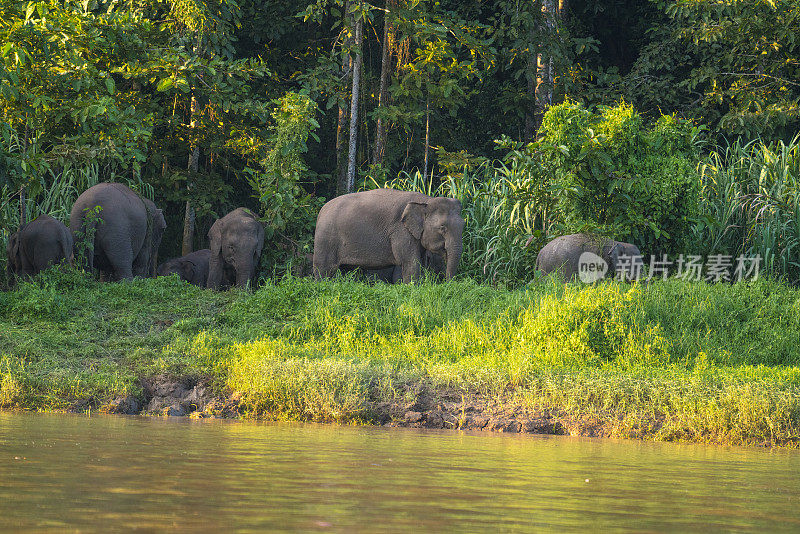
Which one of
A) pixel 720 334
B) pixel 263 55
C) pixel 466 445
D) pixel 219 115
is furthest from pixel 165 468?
pixel 263 55

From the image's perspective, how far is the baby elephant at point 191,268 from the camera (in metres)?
16.6

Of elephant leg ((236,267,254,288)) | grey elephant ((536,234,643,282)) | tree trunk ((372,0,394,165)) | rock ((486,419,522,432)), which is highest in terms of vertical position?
tree trunk ((372,0,394,165))

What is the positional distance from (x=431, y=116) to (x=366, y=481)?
552 inches

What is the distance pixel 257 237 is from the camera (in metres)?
15.4

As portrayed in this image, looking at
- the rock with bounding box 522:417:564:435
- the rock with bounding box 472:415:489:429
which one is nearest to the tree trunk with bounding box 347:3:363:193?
the rock with bounding box 472:415:489:429

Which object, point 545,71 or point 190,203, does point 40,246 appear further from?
point 545,71

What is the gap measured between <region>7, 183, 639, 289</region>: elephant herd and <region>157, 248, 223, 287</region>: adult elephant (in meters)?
0.93

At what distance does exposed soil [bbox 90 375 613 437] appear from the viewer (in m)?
8.07

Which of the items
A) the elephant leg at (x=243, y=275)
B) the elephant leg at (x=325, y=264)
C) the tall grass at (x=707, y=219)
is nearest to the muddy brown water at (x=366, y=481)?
the tall grass at (x=707, y=219)

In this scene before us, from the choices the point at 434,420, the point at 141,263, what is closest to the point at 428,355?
the point at 434,420

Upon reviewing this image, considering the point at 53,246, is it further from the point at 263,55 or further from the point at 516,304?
the point at 263,55

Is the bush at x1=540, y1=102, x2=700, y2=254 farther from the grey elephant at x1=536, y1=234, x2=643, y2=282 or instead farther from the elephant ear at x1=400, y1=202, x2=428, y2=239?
the elephant ear at x1=400, y1=202, x2=428, y2=239

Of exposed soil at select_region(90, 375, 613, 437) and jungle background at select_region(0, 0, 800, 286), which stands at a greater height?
jungle background at select_region(0, 0, 800, 286)

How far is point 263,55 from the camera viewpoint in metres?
19.2
